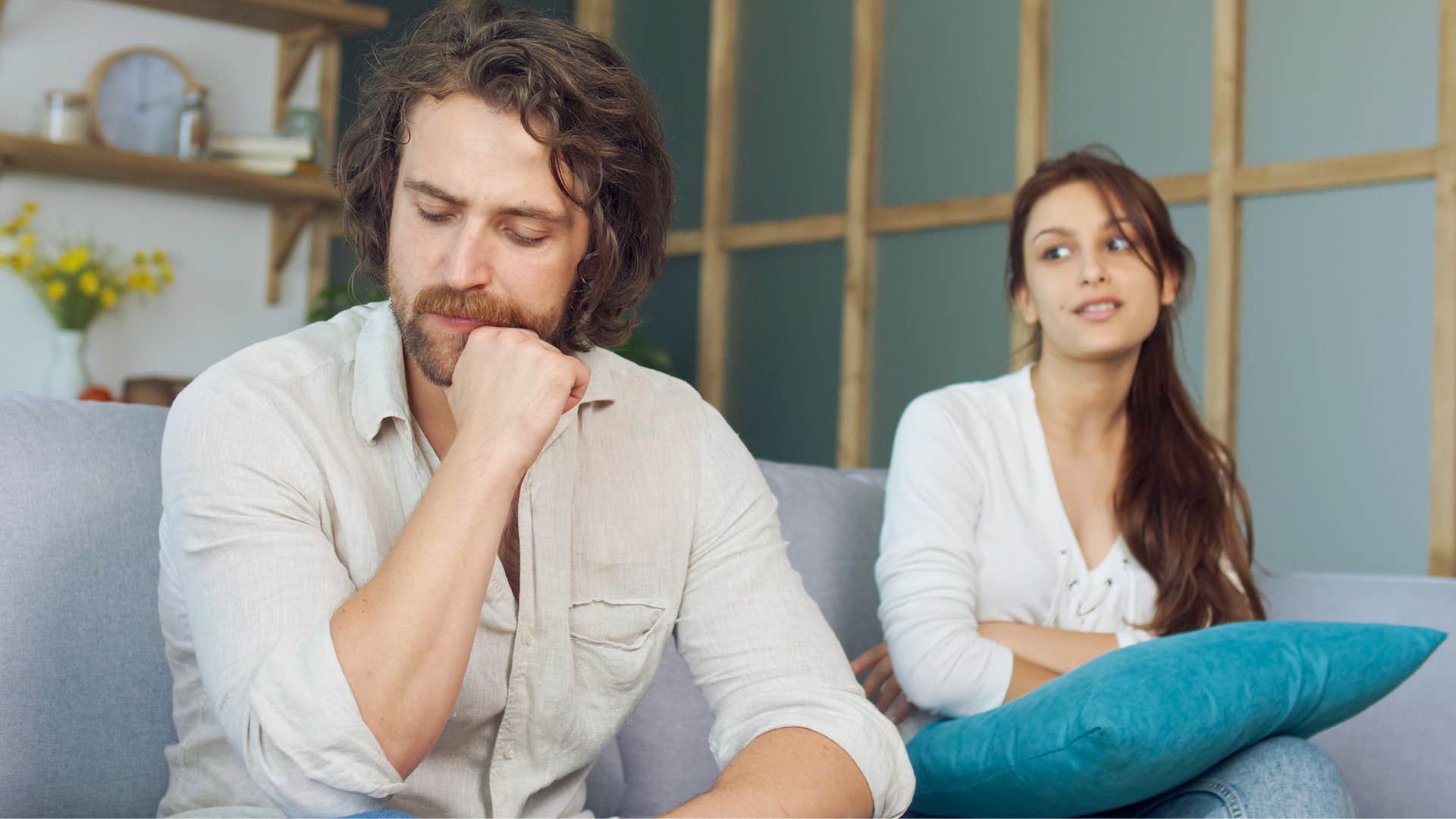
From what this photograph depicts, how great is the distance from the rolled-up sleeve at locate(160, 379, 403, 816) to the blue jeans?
87 centimetres

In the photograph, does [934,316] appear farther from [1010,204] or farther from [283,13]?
[283,13]

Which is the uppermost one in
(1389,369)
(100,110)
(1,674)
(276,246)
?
(100,110)

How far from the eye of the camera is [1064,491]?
2.02m

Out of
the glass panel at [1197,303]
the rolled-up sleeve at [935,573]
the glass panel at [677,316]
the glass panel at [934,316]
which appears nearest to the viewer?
the rolled-up sleeve at [935,573]

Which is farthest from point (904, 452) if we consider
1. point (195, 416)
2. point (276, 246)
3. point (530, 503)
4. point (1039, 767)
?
point (276, 246)

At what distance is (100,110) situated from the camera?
3975 mm

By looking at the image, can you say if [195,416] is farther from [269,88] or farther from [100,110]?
[269,88]

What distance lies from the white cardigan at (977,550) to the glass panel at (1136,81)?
166 cm

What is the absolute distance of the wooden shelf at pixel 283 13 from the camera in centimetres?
410

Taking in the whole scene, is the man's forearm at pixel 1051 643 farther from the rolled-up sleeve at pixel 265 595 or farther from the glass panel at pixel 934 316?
the glass panel at pixel 934 316

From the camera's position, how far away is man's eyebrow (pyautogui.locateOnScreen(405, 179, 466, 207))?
49.4 inches

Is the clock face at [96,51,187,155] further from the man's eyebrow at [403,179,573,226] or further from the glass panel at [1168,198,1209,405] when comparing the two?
the man's eyebrow at [403,179,573,226]

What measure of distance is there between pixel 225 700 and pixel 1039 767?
848 millimetres

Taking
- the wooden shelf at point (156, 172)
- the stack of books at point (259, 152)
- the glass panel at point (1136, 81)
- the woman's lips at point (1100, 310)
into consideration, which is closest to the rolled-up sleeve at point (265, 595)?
the woman's lips at point (1100, 310)
